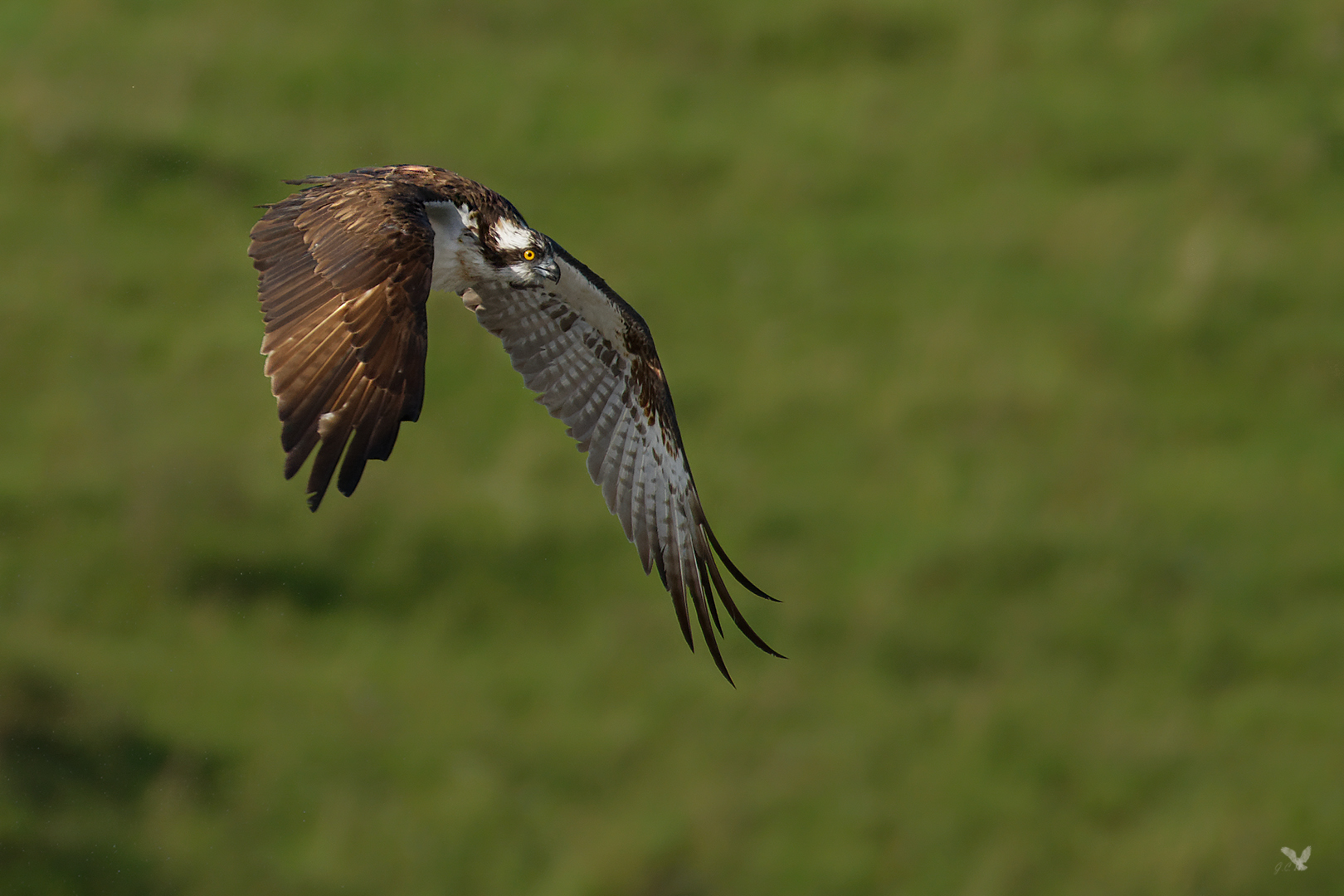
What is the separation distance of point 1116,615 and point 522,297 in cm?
1394

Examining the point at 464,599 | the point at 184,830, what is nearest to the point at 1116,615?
the point at 464,599

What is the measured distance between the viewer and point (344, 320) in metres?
8.16

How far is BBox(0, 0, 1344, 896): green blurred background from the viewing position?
21.2 metres

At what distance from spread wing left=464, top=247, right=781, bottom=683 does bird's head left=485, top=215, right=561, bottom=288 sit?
1217 millimetres

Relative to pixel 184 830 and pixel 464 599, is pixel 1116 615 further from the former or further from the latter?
pixel 184 830

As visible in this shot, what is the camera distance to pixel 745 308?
77.5 ft

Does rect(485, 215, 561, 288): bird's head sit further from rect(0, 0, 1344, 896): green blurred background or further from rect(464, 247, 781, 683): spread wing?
rect(0, 0, 1344, 896): green blurred background

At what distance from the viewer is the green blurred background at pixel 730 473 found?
21.2 meters

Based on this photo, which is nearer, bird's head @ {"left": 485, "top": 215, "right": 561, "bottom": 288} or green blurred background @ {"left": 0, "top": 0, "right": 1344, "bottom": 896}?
bird's head @ {"left": 485, "top": 215, "right": 561, "bottom": 288}

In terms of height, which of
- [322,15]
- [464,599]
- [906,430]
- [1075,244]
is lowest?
[464,599]

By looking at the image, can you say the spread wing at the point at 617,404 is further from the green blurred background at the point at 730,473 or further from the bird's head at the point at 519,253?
the green blurred background at the point at 730,473

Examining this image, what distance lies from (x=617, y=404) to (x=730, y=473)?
1105 cm

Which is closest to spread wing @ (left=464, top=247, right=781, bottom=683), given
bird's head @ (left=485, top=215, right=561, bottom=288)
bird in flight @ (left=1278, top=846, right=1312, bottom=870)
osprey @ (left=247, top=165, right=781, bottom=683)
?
osprey @ (left=247, top=165, right=781, bottom=683)

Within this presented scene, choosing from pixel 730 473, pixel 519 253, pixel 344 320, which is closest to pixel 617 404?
pixel 519 253
